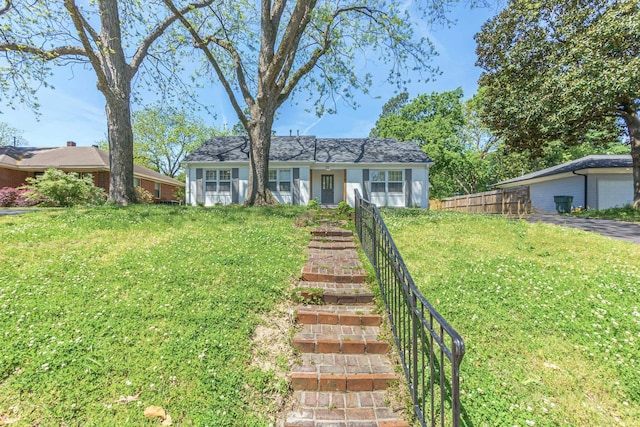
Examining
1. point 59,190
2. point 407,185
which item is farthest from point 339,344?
point 407,185

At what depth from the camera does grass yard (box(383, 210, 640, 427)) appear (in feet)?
7.41

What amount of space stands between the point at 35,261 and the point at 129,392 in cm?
344

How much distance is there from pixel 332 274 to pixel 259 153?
689cm

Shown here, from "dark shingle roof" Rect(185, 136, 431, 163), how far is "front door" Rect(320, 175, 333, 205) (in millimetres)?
1573

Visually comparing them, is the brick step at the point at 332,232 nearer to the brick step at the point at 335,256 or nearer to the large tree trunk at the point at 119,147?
the brick step at the point at 335,256

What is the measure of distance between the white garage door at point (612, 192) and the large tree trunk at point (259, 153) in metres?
19.3

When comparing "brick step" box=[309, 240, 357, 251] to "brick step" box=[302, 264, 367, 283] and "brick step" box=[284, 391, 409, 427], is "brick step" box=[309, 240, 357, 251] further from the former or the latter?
"brick step" box=[284, 391, 409, 427]

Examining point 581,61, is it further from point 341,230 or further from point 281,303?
point 281,303

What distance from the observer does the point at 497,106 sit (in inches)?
518

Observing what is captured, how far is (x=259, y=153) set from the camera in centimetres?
977

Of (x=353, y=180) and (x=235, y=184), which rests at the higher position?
(x=353, y=180)

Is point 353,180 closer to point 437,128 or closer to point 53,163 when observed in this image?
point 437,128

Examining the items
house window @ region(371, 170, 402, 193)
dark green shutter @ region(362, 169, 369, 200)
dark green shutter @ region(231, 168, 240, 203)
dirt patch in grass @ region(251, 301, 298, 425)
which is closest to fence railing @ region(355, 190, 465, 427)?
dirt patch in grass @ region(251, 301, 298, 425)

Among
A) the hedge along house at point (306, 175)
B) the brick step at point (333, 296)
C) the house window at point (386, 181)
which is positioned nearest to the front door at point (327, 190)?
the hedge along house at point (306, 175)
